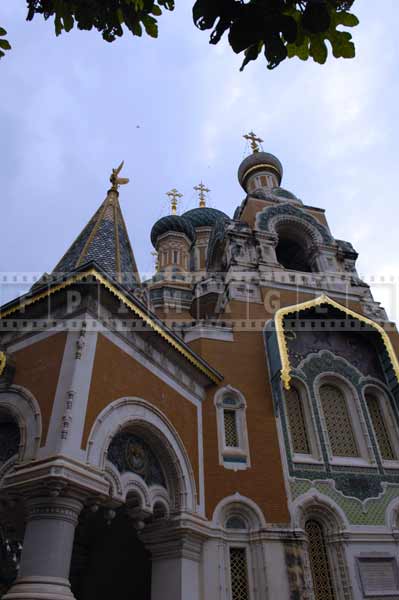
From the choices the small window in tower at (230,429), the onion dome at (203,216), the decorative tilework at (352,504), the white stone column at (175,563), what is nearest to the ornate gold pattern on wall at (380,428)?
the decorative tilework at (352,504)

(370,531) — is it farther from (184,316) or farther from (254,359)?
(184,316)

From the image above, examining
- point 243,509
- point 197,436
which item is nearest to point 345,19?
point 197,436

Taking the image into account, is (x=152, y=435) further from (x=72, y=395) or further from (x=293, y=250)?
(x=293, y=250)

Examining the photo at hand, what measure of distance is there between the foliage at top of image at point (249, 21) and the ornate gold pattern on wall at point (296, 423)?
9018 mm

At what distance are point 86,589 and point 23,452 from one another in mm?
5824

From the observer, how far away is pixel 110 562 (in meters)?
10.0

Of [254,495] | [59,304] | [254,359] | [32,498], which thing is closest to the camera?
[32,498]

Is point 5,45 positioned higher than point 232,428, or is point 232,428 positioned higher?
point 232,428

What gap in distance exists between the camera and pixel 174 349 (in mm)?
9016

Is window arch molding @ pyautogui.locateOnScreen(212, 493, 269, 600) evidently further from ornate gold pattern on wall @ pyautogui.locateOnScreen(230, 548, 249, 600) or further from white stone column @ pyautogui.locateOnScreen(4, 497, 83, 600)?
white stone column @ pyautogui.locateOnScreen(4, 497, 83, 600)

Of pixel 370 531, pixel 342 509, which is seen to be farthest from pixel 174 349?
pixel 370 531

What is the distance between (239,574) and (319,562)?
5.70 feet

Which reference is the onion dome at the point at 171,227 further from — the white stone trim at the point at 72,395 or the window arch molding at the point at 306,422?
the white stone trim at the point at 72,395

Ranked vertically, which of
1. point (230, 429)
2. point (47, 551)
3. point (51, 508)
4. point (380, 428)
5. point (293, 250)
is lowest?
point (47, 551)
